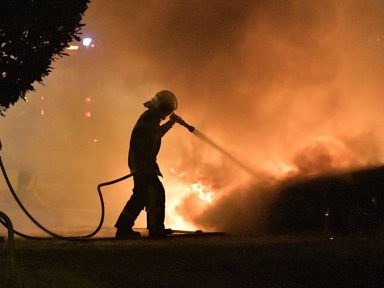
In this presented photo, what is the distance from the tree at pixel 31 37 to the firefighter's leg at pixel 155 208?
2.26 m

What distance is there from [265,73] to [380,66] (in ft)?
8.11

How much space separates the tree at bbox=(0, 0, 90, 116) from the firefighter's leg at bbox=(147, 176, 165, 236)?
7.42 ft

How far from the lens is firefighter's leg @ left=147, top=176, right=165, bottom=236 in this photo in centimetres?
Answer: 975

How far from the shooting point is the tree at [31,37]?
306 inches

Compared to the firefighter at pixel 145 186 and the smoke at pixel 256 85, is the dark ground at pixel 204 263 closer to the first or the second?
the firefighter at pixel 145 186

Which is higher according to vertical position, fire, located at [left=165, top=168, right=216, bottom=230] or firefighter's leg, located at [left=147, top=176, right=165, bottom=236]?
fire, located at [left=165, top=168, right=216, bottom=230]

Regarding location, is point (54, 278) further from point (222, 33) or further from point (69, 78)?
point (69, 78)

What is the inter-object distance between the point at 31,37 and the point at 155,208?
2924 millimetres

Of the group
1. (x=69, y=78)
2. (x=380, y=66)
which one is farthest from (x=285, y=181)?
(x=69, y=78)

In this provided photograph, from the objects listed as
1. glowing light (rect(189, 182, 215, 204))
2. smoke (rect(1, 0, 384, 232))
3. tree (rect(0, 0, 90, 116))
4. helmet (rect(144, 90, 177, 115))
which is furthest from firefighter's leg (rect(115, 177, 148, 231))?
glowing light (rect(189, 182, 215, 204))

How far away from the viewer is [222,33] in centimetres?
1541

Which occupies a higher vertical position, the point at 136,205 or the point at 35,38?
the point at 35,38

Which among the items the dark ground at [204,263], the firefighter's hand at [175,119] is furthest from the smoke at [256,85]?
the dark ground at [204,263]

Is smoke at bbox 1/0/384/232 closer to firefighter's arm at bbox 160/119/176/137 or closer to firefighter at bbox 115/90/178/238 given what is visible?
firefighter at bbox 115/90/178/238
